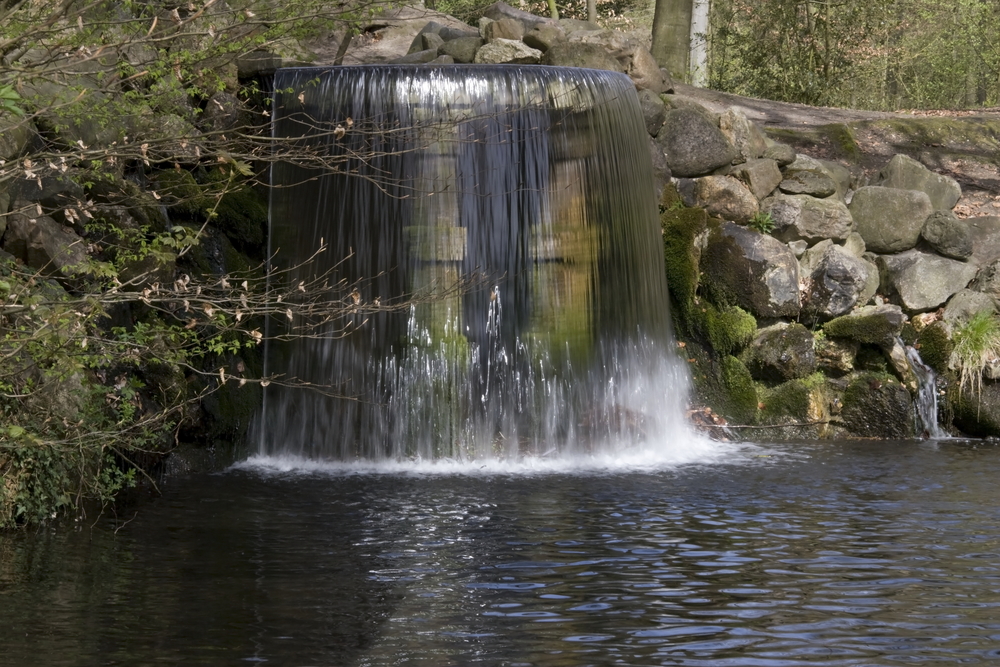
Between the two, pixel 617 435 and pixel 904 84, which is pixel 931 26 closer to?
pixel 904 84

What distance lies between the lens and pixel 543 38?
586 inches

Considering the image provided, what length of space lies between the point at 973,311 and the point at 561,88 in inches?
215

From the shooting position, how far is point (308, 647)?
17.0 feet

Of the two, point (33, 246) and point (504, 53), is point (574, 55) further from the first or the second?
point (33, 246)

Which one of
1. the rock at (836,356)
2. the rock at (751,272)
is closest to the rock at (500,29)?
the rock at (751,272)

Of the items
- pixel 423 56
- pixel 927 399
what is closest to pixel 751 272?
pixel 927 399

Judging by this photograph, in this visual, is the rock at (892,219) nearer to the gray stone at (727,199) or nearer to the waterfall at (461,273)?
the gray stone at (727,199)

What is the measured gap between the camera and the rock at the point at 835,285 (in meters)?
13.1

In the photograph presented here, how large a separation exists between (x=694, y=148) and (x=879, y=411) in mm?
3779

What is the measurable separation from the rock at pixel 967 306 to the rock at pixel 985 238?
78cm

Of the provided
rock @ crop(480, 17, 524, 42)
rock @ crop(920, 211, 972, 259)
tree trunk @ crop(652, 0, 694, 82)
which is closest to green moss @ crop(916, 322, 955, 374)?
rock @ crop(920, 211, 972, 259)

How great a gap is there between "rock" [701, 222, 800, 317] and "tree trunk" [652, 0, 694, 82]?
6161 mm

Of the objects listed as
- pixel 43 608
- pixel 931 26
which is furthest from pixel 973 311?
pixel 931 26

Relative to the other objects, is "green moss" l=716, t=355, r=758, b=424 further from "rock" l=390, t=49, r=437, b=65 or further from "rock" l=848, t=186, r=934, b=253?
"rock" l=390, t=49, r=437, b=65
